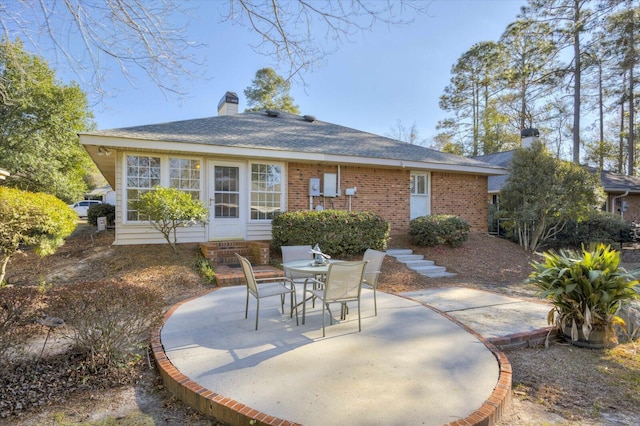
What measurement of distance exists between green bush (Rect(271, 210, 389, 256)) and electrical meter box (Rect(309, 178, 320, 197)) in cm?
143

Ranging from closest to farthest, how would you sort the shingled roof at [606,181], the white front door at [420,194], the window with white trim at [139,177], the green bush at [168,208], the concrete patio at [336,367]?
the concrete patio at [336,367] → the green bush at [168,208] → the window with white trim at [139,177] → the white front door at [420,194] → the shingled roof at [606,181]

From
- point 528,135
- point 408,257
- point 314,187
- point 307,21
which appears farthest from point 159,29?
point 528,135

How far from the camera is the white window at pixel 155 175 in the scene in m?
8.16

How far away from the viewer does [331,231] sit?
8.43m

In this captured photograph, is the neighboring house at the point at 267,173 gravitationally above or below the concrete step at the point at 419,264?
above

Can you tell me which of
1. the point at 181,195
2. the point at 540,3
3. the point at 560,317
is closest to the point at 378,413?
the point at 560,317

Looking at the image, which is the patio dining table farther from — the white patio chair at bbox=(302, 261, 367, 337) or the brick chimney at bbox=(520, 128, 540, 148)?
the brick chimney at bbox=(520, 128, 540, 148)

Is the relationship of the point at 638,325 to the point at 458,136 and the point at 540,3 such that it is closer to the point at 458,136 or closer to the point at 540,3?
the point at 540,3

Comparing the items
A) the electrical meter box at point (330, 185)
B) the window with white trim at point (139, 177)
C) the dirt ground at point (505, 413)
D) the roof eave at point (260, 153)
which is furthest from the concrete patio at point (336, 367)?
the electrical meter box at point (330, 185)

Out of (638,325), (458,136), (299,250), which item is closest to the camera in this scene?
(638,325)

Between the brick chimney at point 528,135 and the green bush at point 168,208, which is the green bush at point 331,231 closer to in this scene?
the green bush at point 168,208

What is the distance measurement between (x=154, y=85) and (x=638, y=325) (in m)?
7.19

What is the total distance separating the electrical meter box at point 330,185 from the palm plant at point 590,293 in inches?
259

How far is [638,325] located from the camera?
4359mm
